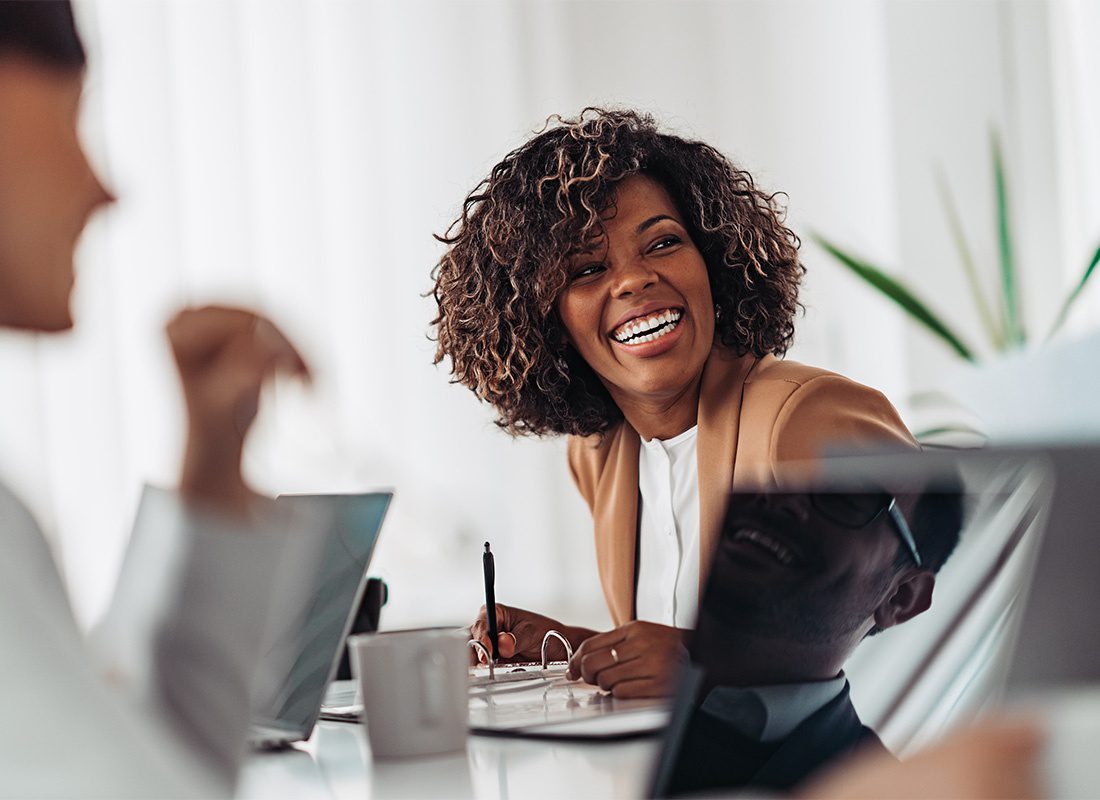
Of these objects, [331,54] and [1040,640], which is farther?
[331,54]

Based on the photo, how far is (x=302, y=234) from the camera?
10.2 ft

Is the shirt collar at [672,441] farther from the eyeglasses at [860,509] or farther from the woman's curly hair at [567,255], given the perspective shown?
the eyeglasses at [860,509]

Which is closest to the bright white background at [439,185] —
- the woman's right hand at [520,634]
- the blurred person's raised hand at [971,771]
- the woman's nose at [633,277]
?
the woman's nose at [633,277]

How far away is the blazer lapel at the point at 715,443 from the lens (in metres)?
1.54

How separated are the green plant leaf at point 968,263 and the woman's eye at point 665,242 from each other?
154 centimetres

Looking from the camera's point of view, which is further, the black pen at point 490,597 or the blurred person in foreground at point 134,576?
the black pen at point 490,597

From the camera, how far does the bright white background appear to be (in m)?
2.68

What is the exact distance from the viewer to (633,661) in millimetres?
1062

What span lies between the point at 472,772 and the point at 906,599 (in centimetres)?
34

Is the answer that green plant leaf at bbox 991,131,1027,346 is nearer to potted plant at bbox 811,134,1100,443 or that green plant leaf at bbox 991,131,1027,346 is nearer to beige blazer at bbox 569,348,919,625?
potted plant at bbox 811,134,1100,443

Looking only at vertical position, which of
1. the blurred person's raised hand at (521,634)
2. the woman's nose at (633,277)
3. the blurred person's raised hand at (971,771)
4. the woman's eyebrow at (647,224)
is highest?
the woman's eyebrow at (647,224)

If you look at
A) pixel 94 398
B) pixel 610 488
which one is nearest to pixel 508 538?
pixel 94 398

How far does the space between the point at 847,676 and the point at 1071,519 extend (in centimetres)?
13

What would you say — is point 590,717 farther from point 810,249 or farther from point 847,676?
point 810,249
